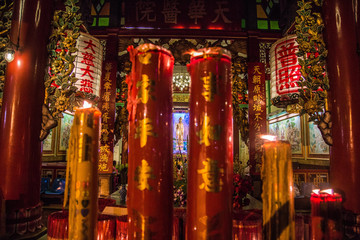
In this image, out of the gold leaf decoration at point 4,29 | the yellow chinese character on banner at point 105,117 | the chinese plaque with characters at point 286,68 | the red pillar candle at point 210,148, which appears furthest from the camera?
the yellow chinese character on banner at point 105,117

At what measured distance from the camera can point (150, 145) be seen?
0.57 metres

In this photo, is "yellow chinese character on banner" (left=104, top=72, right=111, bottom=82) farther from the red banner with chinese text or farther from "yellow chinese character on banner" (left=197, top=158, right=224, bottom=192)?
"yellow chinese character on banner" (left=197, top=158, right=224, bottom=192)

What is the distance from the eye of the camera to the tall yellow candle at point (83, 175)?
0.56 meters

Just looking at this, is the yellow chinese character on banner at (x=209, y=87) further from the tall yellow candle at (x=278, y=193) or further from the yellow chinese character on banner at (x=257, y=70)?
the yellow chinese character on banner at (x=257, y=70)

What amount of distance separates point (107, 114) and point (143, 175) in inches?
161

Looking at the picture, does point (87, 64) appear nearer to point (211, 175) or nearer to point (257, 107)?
point (257, 107)

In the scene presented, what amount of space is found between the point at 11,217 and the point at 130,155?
6.82ft

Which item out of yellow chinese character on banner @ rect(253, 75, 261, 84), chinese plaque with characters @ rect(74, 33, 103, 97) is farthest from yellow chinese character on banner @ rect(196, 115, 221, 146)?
yellow chinese character on banner @ rect(253, 75, 261, 84)

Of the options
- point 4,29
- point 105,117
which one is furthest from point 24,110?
point 105,117

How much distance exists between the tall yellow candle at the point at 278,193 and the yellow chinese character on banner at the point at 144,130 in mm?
307

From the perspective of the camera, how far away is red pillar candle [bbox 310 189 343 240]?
573mm

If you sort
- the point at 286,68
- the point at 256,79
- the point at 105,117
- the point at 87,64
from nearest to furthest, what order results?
the point at 286,68 < the point at 87,64 < the point at 105,117 < the point at 256,79

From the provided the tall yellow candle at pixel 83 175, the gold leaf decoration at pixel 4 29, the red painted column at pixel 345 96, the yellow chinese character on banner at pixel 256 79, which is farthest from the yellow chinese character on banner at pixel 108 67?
the tall yellow candle at pixel 83 175

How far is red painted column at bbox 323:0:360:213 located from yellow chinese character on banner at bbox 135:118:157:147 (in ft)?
6.35
